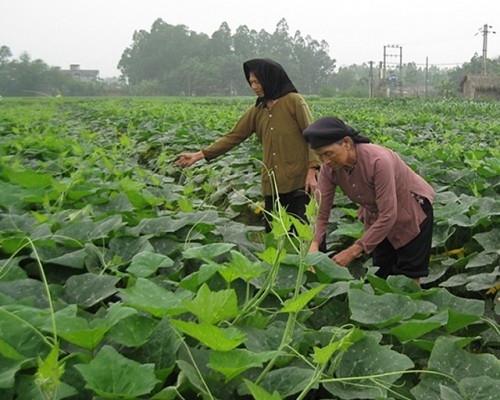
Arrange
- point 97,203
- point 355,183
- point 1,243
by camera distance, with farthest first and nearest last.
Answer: point 355,183 < point 97,203 < point 1,243

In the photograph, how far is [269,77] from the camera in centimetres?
407

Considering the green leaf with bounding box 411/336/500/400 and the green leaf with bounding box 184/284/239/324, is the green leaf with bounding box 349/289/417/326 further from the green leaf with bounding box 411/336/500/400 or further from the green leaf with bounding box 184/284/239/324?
the green leaf with bounding box 184/284/239/324

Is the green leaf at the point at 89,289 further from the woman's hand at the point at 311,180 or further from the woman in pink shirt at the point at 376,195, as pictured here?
the woman's hand at the point at 311,180

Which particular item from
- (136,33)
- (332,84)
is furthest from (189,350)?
(136,33)

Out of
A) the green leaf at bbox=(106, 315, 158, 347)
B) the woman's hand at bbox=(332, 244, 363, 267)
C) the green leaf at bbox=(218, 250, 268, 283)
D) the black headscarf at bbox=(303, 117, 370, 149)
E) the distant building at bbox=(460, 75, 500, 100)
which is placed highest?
the black headscarf at bbox=(303, 117, 370, 149)

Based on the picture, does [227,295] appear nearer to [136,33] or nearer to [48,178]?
[48,178]

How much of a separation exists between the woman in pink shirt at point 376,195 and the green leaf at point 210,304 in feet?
4.72

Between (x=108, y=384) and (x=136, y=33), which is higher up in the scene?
(x=136, y=33)

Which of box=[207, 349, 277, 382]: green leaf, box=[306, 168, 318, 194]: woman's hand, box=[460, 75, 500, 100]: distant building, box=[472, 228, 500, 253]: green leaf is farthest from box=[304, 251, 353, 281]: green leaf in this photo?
box=[460, 75, 500, 100]: distant building

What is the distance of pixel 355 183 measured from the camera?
123 inches

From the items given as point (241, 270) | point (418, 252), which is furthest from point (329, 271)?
point (418, 252)

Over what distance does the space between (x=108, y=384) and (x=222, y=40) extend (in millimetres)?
101050

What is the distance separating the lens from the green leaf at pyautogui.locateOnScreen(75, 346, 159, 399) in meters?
1.24

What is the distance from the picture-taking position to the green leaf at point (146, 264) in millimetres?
1896
